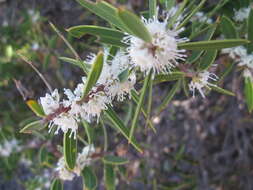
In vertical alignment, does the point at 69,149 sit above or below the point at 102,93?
below

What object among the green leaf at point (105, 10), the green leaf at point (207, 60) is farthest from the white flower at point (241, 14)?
the green leaf at point (105, 10)

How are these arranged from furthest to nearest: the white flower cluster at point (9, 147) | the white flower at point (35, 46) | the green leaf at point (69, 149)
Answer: the white flower at point (35, 46)
the white flower cluster at point (9, 147)
the green leaf at point (69, 149)

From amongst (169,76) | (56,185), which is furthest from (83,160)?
(169,76)

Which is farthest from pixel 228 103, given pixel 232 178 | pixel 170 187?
pixel 170 187

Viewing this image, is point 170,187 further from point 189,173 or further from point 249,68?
point 249,68

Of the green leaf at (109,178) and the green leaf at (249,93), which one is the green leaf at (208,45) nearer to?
the green leaf at (249,93)

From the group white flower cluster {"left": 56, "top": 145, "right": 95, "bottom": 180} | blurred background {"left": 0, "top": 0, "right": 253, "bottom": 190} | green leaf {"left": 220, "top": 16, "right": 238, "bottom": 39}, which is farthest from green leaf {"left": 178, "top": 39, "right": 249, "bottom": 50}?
blurred background {"left": 0, "top": 0, "right": 253, "bottom": 190}

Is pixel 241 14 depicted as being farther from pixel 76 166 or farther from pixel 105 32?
pixel 76 166
